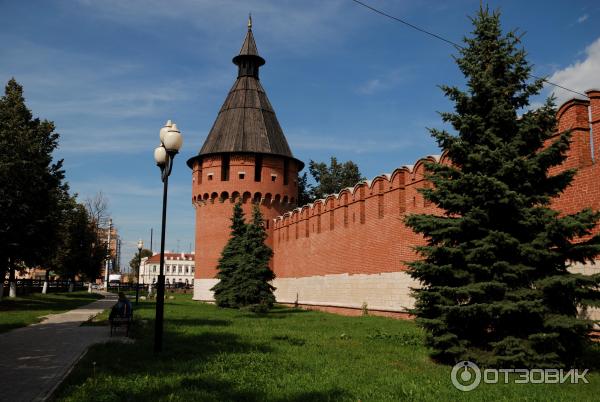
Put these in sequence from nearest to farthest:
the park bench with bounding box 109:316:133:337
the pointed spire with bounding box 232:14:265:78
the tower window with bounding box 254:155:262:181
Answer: the park bench with bounding box 109:316:133:337, the tower window with bounding box 254:155:262:181, the pointed spire with bounding box 232:14:265:78

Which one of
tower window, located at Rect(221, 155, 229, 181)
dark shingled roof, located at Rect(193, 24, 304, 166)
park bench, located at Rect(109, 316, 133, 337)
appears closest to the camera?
park bench, located at Rect(109, 316, 133, 337)

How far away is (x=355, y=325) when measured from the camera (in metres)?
17.0

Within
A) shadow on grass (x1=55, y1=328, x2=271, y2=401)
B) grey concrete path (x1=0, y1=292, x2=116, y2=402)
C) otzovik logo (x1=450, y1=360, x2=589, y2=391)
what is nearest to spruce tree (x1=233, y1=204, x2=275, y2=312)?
grey concrete path (x1=0, y1=292, x2=116, y2=402)

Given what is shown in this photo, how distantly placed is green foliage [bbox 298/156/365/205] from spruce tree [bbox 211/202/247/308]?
22.9 metres

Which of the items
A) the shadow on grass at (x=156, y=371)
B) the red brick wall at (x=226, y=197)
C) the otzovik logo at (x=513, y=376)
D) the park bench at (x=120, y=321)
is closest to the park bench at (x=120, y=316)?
the park bench at (x=120, y=321)

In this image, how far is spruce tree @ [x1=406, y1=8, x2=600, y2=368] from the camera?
330 inches

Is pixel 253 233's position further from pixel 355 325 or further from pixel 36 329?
pixel 36 329

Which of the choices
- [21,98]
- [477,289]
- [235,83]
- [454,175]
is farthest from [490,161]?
[235,83]

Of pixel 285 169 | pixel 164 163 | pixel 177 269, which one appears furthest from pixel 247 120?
pixel 177 269

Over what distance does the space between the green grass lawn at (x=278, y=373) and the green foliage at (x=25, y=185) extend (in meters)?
13.0

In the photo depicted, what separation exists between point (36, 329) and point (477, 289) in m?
12.2

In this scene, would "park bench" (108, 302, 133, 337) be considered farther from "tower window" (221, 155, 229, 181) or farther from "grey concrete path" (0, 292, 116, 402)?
"tower window" (221, 155, 229, 181)

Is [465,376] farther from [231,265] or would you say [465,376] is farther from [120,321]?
[231,265]

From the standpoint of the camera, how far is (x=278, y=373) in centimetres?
850
